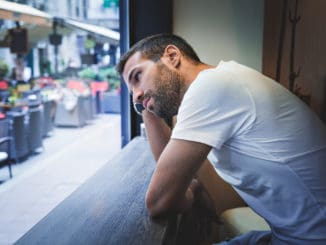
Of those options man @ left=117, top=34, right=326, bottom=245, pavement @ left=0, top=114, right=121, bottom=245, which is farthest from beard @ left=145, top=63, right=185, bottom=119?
pavement @ left=0, top=114, right=121, bottom=245

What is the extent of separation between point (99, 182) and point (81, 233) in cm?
48

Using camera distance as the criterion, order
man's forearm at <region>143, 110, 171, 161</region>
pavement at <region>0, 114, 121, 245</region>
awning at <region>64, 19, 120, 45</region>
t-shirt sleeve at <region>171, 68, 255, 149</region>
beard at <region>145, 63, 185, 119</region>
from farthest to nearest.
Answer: awning at <region>64, 19, 120, 45</region>
pavement at <region>0, 114, 121, 245</region>
man's forearm at <region>143, 110, 171, 161</region>
beard at <region>145, 63, 185, 119</region>
t-shirt sleeve at <region>171, 68, 255, 149</region>

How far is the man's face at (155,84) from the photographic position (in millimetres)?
1221

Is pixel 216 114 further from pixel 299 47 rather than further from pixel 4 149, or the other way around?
pixel 4 149

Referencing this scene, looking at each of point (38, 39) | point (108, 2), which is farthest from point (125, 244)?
point (38, 39)

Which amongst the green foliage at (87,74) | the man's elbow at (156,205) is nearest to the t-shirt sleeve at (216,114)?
the man's elbow at (156,205)

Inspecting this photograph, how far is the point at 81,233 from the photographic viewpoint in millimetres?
1014

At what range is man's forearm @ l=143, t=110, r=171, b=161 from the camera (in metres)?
1.62

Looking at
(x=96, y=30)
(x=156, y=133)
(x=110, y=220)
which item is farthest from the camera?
(x=96, y=30)

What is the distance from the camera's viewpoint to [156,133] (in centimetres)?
163

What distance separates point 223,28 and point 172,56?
132 centimetres

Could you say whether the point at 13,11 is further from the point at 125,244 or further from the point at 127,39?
the point at 125,244

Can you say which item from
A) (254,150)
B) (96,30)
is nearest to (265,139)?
(254,150)

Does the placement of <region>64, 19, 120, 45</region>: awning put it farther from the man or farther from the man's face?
the man
